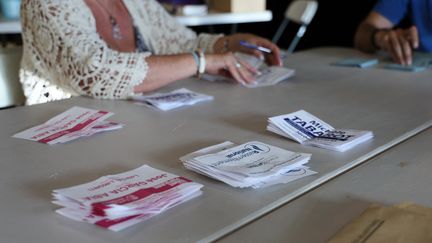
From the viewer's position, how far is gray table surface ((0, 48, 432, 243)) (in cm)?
75

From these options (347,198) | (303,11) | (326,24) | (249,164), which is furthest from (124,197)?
(326,24)

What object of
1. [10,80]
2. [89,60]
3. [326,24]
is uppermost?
[89,60]

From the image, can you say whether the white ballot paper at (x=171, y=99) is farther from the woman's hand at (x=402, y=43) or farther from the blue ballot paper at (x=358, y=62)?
the woman's hand at (x=402, y=43)

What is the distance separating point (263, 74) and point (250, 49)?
205 millimetres

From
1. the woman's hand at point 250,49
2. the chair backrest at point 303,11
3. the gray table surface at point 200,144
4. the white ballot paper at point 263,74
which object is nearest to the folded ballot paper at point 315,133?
the gray table surface at point 200,144

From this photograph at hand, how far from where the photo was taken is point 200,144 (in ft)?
3.57

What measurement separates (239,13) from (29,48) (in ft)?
6.12

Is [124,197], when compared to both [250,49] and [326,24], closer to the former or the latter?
[250,49]

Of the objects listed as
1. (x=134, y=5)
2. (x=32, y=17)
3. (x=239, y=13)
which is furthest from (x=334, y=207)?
(x=239, y=13)

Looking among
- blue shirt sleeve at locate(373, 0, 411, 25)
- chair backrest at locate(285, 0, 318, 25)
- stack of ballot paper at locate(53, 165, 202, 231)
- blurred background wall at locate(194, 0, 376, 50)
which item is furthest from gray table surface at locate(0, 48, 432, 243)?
blurred background wall at locate(194, 0, 376, 50)

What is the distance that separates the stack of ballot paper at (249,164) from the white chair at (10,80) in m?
0.93

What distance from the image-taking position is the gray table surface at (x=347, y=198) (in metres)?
0.73

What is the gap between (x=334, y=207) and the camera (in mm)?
803

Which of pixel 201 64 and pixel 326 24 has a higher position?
pixel 201 64
